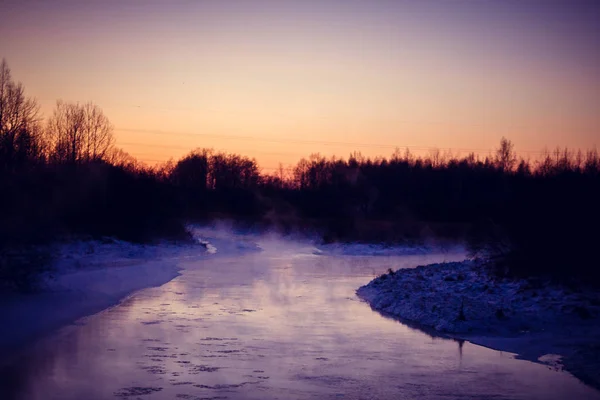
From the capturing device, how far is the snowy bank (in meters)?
14.2

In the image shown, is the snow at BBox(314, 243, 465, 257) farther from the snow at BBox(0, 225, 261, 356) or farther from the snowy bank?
the snowy bank

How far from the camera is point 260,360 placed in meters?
11.1

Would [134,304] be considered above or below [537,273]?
below

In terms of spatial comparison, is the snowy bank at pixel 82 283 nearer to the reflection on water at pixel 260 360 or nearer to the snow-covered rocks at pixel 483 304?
the reflection on water at pixel 260 360

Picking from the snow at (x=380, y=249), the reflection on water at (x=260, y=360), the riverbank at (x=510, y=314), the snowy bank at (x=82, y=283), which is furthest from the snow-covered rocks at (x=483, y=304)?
the snow at (x=380, y=249)

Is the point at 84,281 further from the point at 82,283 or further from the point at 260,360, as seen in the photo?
the point at 260,360

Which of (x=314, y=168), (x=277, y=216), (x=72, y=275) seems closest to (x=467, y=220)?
(x=277, y=216)

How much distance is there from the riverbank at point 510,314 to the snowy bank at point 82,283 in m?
8.10

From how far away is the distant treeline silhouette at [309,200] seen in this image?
18.2m

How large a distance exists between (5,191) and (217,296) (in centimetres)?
742

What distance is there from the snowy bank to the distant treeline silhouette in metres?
1.08

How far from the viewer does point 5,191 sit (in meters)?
20.3

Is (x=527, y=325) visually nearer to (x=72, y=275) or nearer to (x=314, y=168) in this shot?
(x=72, y=275)

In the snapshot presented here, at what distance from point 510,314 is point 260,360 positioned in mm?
6728
